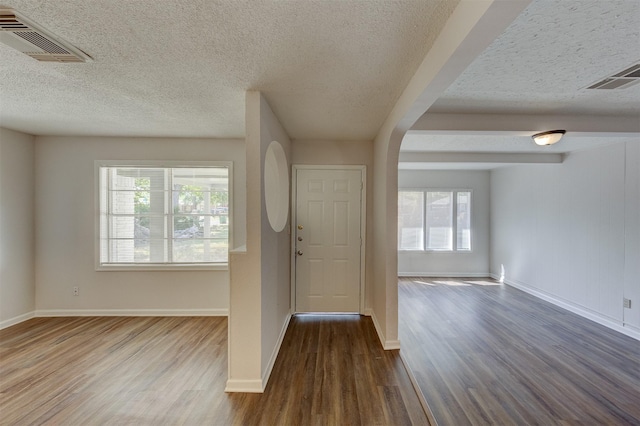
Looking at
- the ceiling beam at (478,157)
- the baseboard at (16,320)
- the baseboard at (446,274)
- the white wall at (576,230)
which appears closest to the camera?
the baseboard at (16,320)

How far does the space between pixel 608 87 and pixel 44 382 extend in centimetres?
529

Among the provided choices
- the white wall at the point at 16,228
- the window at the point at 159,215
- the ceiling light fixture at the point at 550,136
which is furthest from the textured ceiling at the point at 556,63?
the white wall at the point at 16,228

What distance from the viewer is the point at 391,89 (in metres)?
2.09

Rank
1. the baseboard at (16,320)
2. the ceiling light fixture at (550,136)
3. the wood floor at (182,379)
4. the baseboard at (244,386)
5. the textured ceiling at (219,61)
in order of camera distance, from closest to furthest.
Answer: the textured ceiling at (219,61) → the wood floor at (182,379) → the baseboard at (244,386) → the ceiling light fixture at (550,136) → the baseboard at (16,320)

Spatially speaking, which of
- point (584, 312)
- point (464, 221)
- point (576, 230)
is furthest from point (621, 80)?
point (464, 221)

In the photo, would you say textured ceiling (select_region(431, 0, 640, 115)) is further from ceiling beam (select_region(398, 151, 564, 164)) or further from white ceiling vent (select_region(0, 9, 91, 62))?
white ceiling vent (select_region(0, 9, 91, 62))

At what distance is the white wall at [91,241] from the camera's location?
350 centimetres

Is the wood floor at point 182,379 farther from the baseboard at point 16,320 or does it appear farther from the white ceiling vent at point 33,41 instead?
the white ceiling vent at point 33,41

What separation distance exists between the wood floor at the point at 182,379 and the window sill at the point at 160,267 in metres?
0.70

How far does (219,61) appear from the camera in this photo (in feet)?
5.67

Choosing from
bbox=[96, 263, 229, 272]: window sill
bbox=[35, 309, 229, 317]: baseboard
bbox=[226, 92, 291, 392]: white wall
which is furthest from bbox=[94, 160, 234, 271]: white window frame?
bbox=[226, 92, 291, 392]: white wall

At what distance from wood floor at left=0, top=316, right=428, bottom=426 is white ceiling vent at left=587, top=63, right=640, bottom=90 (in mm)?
2856

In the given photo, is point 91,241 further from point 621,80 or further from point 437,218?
point 437,218

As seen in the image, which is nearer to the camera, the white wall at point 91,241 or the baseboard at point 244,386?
the baseboard at point 244,386
